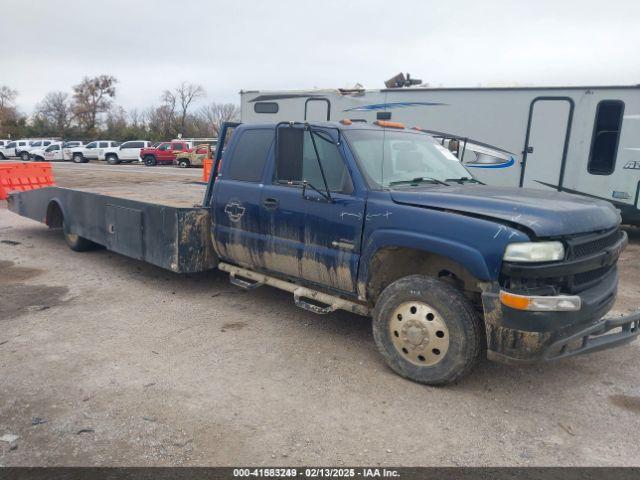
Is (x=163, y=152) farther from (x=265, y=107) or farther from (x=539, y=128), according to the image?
(x=539, y=128)

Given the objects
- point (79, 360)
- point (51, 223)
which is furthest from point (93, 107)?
point (79, 360)

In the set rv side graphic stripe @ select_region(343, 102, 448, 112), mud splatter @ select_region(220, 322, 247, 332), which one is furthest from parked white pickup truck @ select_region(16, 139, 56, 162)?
mud splatter @ select_region(220, 322, 247, 332)

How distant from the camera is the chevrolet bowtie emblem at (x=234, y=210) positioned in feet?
17.1

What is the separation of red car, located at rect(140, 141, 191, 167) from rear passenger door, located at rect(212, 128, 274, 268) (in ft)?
98.7

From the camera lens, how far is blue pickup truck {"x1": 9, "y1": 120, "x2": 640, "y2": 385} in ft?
11.0

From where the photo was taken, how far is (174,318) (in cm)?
528

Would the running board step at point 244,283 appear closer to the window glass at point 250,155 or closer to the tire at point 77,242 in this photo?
the window glass at point 250,155

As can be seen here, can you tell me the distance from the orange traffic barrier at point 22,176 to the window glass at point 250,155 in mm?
8514

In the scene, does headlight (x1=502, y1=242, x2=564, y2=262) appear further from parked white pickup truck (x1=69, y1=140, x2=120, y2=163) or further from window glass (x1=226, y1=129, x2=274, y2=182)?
parked white pickup truck (x1=69, y1=140, x2=120, y2=163)

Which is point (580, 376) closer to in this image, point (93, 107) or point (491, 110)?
point (491, 110)

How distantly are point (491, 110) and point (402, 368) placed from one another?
769 centimetres

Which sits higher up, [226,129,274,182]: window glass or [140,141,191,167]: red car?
[226,129,274,182]: window glass

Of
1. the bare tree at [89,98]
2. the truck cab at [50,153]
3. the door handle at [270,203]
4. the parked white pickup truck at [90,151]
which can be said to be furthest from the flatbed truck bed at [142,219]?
the bare tree at [89,98]

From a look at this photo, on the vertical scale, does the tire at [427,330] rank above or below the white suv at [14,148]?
above
